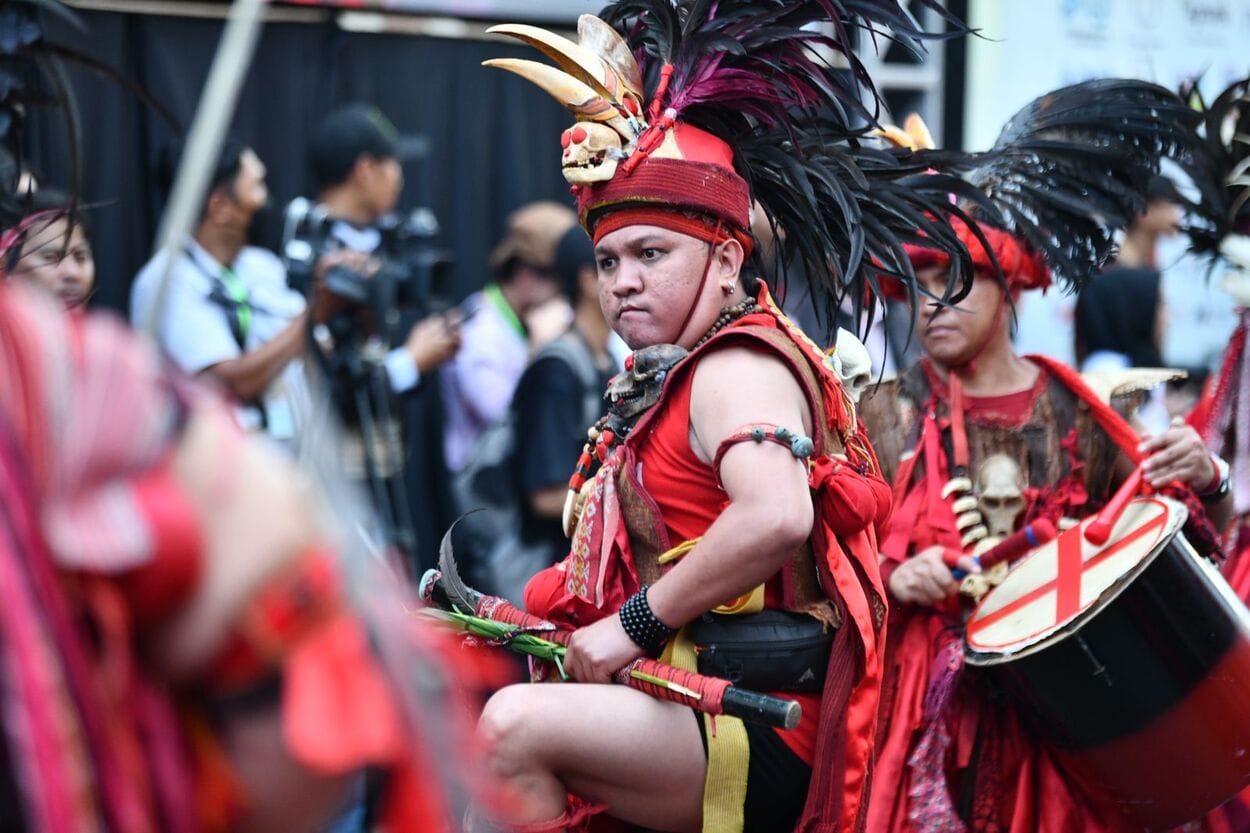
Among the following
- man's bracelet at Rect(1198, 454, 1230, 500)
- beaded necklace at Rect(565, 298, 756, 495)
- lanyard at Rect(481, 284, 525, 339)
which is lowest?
man's bracelet at Rect(1198, 454, 1230, 500)

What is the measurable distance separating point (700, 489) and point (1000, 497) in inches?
51.4

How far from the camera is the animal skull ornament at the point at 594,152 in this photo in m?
2.96

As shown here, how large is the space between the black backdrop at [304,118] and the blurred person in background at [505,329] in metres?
0.85

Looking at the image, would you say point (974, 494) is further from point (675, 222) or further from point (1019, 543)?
point (675, 222)

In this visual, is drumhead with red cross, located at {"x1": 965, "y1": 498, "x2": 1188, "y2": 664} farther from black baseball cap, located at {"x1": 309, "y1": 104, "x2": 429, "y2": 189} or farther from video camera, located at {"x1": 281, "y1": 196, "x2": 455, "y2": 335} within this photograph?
black baseball cap, located at {"x1": 309, "y1": 104, "x2": 429, "y2": 189}

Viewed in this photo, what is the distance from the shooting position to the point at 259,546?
122cm

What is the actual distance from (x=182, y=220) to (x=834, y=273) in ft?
6.89

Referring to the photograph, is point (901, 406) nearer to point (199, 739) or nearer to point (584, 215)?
point (584, 215)

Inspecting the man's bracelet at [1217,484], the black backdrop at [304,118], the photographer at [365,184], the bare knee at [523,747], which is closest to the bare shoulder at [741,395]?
the bare knee at [523,747]

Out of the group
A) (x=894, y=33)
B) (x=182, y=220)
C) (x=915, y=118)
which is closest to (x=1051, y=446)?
(x=915, y=118)

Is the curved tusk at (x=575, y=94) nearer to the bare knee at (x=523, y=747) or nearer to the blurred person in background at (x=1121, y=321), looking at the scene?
the bare knee at (x=523, y=747)

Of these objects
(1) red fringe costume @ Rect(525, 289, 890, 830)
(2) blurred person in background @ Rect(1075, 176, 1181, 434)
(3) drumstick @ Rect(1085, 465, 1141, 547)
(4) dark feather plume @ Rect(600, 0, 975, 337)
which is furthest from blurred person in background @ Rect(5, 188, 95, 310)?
(2) blurred person in background @ Rect(1075, 176, 1181, 434)

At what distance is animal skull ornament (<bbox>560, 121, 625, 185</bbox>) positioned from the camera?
296cm

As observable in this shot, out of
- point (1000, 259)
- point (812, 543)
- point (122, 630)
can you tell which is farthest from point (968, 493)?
point (122, 630)
